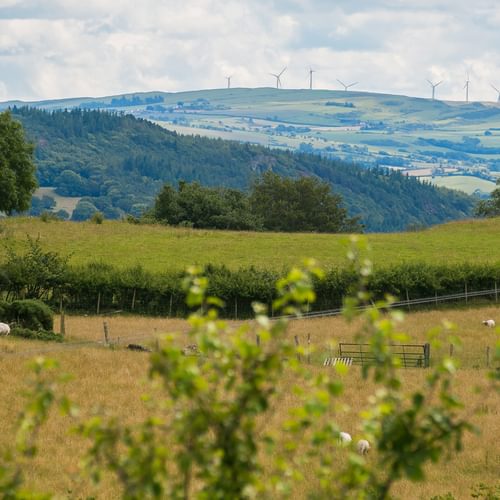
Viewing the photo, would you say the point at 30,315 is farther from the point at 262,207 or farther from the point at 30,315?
the point at 262,207

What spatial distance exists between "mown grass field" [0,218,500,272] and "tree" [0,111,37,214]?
2656 mm

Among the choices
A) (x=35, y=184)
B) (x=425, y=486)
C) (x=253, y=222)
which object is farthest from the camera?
(x=253, y=222)

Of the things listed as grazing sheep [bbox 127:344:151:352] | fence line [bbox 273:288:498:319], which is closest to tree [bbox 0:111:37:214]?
fence line [bbox 273:288:498:319]

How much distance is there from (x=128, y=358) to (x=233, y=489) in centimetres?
3366

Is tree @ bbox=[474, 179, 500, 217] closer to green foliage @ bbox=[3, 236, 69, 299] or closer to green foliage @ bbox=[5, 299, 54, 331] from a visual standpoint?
green foliage @ bbox=[3, 236, 69, 299]

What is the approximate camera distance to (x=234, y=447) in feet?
34.6

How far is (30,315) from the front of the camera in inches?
1983

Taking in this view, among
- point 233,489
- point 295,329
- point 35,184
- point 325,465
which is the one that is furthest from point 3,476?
point 35,184

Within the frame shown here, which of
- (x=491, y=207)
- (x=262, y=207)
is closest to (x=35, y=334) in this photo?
(x=262, y=207)

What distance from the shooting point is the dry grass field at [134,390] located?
89.6 feet

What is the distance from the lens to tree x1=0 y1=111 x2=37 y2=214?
83.9 m

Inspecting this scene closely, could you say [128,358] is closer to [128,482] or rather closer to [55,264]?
[55,264]

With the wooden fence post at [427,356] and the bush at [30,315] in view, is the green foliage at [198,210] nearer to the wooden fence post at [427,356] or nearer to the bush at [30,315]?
the bush at [30,315]

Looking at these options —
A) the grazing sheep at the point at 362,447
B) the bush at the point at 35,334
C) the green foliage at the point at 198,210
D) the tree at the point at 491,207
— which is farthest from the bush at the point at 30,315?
the tree at the point at 491,207
